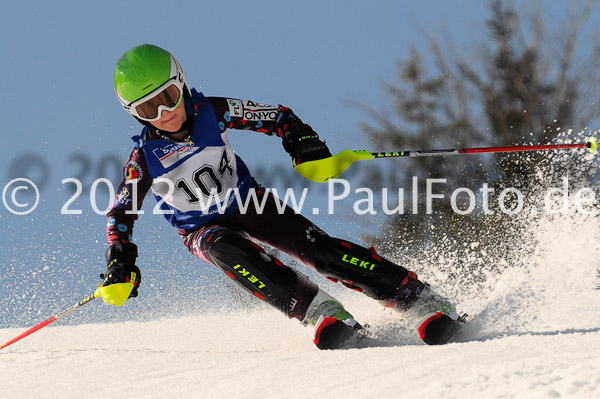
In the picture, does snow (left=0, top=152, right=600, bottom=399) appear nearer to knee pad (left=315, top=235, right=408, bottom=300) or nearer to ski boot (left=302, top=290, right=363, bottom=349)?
ski boot (left=302, top=290, right=363, bottom=349)

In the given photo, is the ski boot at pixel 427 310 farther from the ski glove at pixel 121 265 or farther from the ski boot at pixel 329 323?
the ski glove at pixel 121 265

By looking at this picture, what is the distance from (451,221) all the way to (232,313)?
5251mm

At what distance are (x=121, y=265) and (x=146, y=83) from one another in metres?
1.03

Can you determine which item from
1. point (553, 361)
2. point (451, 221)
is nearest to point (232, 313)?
point (553, 361)

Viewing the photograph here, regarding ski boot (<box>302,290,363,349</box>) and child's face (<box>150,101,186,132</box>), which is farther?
child's face (<box>150,101,186,132</box>)

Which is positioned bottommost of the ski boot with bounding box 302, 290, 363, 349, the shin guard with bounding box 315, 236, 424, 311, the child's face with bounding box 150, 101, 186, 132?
the ski boot with bounding box 302, 290, 363, 349

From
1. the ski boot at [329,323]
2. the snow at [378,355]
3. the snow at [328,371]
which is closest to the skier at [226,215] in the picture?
the ski boot at [329,323]

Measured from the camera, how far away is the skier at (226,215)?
3.29 m

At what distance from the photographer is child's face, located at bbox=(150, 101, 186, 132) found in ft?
11.4

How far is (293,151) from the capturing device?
12.3ft

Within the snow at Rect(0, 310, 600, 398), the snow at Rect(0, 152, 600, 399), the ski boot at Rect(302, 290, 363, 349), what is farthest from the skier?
the snow at Rect(0, 310, 600, 398)

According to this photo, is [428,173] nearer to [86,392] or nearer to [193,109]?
[193,109]

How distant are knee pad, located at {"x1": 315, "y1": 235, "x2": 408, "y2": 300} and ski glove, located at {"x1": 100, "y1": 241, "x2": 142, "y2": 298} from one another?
106 cm

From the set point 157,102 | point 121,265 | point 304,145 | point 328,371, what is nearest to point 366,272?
point 304,145
